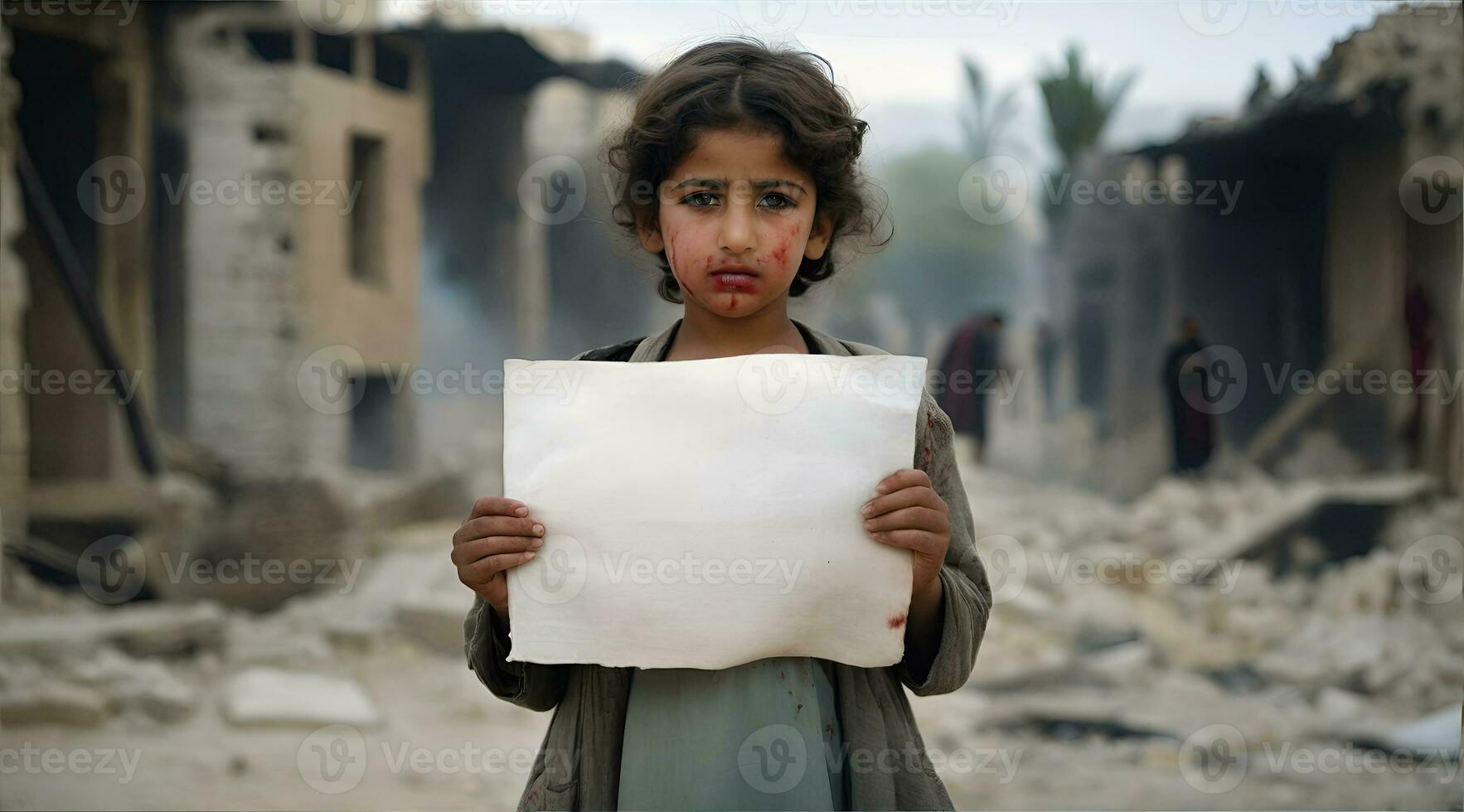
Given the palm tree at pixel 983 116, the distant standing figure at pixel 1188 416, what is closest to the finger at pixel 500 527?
the palm tree at pixel 983 116

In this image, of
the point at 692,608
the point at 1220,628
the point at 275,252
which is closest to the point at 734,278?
the point at 692,608

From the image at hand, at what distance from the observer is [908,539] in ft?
4.19

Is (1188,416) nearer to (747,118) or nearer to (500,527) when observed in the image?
(747,118)

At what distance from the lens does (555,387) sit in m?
1.33

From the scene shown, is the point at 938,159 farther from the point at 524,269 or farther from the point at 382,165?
the point at 382,165

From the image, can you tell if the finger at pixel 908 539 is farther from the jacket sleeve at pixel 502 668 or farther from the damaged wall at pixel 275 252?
the damaged wall at pixel 275 252

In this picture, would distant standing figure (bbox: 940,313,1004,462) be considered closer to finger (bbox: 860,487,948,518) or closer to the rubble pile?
the rubble pile

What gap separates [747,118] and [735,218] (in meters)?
0.15

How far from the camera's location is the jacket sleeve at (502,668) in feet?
4.80

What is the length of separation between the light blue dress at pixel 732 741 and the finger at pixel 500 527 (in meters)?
0.25

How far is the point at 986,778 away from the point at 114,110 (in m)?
5.87

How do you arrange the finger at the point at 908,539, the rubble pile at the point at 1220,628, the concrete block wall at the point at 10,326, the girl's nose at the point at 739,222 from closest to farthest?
the finger at the point at 908,539 < the girl's nose at the point at 739,222 < the concrete block wall at the point at 10,326 < the rubble pile at the point at 1220,628

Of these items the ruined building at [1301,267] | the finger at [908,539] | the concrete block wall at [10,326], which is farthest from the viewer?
the ruined building at [1301,267]

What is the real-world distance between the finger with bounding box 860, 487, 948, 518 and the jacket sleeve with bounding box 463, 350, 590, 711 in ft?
1.44
